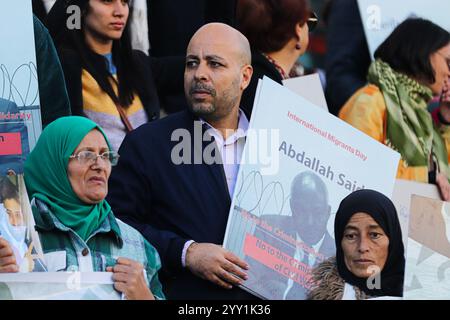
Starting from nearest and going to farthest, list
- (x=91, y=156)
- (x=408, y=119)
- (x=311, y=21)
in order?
1. (x=91, y=156)
2. (x=311, y=21)
3. (x=408, y=119)

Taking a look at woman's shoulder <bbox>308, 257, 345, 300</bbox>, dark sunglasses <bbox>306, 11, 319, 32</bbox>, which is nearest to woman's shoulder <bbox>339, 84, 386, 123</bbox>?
dark sunglasses <bbox>306, 11, 319, 32</bbox>

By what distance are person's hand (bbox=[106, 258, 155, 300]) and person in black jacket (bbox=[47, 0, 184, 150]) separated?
68cm

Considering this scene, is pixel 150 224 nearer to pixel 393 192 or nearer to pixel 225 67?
pixel 225 67

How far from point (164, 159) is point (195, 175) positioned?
0.50 feet

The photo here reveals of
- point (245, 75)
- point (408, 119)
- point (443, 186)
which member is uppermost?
point (245, 75)

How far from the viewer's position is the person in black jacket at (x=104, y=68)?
5.90 m

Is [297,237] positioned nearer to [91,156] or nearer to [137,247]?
[137,247]

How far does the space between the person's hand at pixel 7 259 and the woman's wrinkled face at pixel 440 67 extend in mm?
2598

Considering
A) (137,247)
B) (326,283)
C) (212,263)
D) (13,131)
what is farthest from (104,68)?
(326,283)

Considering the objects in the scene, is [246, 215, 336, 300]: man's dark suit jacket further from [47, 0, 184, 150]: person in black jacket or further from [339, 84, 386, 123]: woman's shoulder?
[339, 84, 386, 123]: woman's shoulder

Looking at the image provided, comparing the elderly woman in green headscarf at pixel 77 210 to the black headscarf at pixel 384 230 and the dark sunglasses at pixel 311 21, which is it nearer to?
the black headscarf at pixel 384 230

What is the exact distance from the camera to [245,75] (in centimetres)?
595

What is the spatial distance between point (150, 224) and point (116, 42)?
0.91 m
